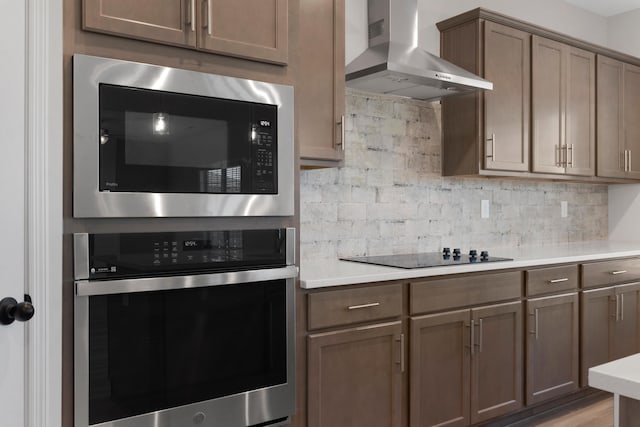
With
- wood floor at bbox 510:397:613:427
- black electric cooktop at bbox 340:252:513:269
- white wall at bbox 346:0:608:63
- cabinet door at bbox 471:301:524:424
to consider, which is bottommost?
wood floor at bbox 510:397:613:427

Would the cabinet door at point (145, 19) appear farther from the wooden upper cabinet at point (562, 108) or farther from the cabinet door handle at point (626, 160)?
the cabinet door handle at point (626, 160)

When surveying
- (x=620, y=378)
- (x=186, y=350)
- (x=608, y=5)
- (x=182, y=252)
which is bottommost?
(x=186, y=350)

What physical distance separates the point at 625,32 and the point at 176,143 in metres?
4.39

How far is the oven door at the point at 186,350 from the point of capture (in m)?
1.65

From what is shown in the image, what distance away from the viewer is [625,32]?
180 inches

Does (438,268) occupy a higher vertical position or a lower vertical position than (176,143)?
lower

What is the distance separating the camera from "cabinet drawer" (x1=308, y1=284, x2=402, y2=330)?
218cm

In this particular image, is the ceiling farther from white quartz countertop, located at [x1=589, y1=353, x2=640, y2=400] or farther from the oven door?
white quartz countertop, located at [x1=589, y1=353, x2=640, y2=400]

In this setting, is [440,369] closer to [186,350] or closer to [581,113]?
[186,350]

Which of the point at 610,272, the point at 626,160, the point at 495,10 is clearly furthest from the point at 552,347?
the point at 495,10

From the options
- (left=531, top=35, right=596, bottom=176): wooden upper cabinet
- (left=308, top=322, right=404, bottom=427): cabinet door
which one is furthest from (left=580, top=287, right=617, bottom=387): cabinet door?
(left=308, top=322, right=404, bottom=427): cabinet door

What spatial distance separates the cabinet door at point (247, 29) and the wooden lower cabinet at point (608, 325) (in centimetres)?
247

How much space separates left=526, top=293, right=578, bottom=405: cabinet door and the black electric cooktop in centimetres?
40
